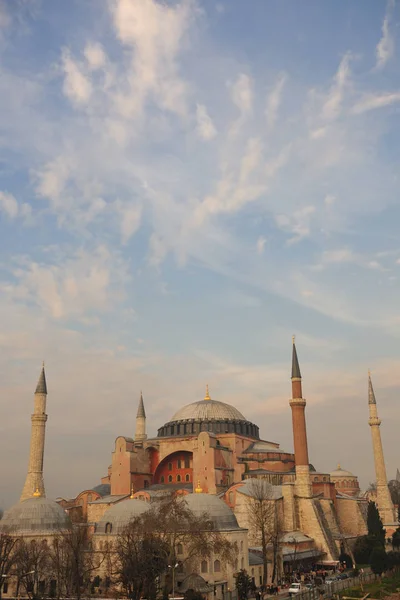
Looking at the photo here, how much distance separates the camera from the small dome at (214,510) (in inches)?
1062

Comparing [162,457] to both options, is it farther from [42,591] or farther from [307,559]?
[42,591]

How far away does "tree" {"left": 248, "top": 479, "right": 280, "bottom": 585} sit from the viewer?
97.3 ft

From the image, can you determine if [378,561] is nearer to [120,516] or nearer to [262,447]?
[120,516]

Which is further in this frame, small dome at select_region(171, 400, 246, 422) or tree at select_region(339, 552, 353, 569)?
small dome at select_region(171, 400, 246, 422)

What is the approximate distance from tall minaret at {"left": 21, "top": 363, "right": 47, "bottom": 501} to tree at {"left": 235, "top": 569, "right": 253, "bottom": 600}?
18205 millimetres

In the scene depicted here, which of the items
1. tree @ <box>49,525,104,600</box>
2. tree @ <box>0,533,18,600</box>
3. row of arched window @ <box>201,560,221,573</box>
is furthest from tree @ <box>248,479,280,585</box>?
tree @ <box>0,533,18,600</box>

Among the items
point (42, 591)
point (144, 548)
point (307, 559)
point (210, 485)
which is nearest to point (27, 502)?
point (42, 591)

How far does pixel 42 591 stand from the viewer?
24609 mm

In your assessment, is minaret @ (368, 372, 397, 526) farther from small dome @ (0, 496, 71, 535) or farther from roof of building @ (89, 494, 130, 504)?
small dome @ (0, 496, 71, 535)

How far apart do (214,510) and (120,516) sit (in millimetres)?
4635

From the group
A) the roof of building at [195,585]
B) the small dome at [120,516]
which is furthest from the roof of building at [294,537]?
the roof of building at [195,585]

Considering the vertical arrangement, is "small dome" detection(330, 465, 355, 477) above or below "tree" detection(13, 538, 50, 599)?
above

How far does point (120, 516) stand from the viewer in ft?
90.9

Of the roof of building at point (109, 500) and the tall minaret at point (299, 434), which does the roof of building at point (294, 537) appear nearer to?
the tall minaret at point (299, 434)
